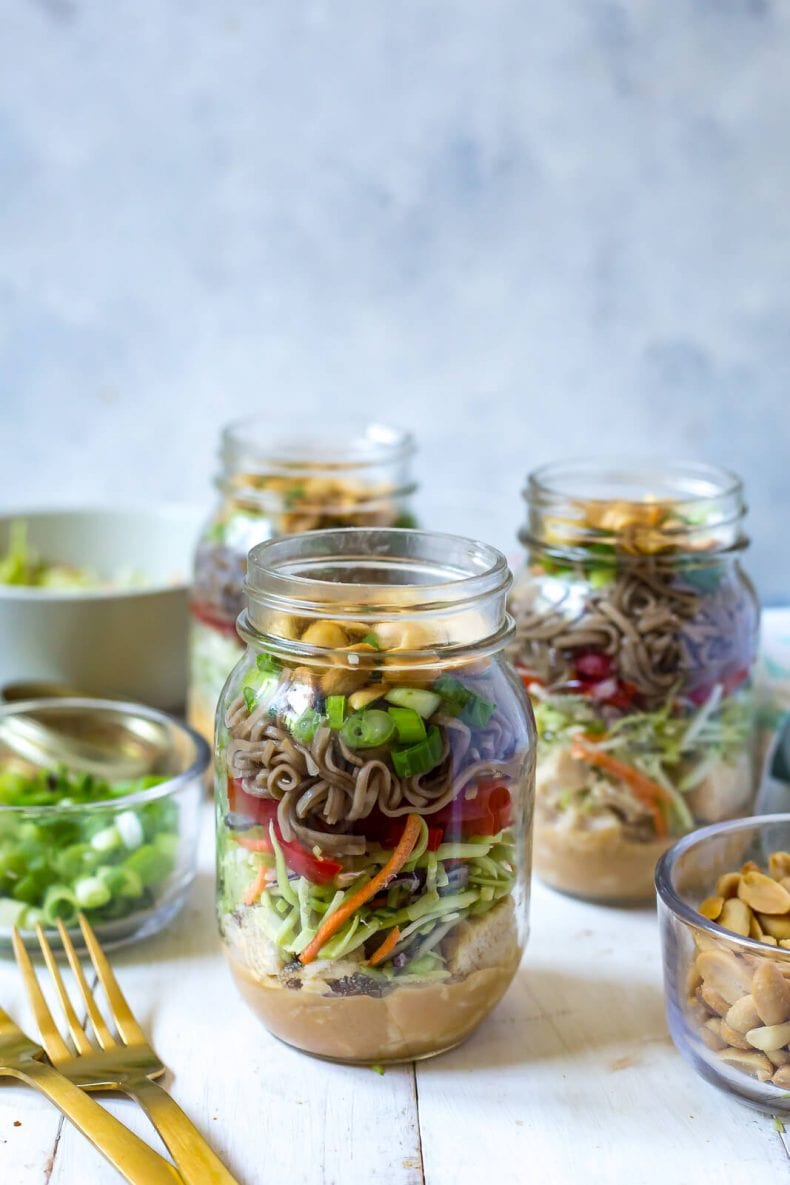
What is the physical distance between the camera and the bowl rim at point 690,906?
84cm

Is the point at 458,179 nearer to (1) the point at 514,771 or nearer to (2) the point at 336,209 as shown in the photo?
(2) the point at 336,209

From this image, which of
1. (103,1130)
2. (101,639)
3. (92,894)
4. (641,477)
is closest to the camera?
(103,1130)

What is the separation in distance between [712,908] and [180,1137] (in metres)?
0.40

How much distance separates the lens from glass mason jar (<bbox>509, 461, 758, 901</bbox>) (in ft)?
3.61

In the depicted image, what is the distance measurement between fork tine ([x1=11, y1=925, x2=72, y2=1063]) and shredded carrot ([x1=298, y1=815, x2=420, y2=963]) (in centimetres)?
20

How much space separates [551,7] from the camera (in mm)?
1456

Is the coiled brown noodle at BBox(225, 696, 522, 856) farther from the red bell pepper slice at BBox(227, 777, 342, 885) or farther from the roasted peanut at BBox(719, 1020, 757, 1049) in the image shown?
the roasted peanut at BBox(719, 1020, 757, 1049)

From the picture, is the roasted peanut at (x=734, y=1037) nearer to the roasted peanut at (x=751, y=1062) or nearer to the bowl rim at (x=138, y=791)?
the roasted peanut at (x=751, y=1062)

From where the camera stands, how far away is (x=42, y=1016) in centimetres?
93

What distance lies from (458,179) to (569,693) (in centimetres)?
70

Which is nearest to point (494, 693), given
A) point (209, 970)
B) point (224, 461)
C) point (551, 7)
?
point (209, 970)

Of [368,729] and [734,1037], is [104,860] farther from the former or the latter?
[734,1037]

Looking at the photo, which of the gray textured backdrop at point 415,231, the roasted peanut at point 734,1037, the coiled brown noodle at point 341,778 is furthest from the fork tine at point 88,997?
the gray textured backdrop at point 415,231

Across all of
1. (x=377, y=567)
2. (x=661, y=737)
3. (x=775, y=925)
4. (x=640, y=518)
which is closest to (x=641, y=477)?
(x=640, y=518)
